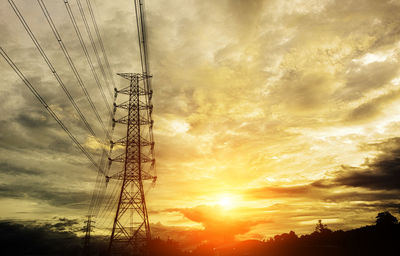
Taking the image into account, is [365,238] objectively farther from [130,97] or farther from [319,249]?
[130,97]

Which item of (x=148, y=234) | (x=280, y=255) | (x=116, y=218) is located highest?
(x=116, y=218)

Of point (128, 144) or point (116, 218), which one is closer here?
point (116, 218)

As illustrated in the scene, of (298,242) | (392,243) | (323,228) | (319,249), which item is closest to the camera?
(392,243)

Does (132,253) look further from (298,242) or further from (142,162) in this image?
(298,242)

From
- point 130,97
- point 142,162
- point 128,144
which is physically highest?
point 130,97

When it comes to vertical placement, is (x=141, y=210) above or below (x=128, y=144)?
below

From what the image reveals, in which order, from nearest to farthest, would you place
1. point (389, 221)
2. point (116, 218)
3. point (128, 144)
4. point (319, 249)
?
point (116, 218), point (128, 144), point (319, 249), point (389, 221)

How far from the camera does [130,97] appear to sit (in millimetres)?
32031

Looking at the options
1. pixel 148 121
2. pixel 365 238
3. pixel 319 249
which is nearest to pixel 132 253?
pixel 148 121

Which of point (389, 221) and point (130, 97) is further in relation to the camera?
point (389, 221)

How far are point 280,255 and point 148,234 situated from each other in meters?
51.6

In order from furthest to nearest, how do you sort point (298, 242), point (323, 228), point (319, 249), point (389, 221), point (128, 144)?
point (323, 228)
point (389, 221)
point (298, 242)
point (319, 249)
point (128, 144)

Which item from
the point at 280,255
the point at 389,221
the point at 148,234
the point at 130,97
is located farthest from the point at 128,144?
the point at 389,221

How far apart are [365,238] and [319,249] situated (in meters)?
11.9
